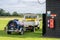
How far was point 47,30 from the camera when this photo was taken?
19844mm

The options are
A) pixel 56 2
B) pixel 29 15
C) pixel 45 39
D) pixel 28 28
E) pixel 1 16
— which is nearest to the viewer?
pixel 45 39

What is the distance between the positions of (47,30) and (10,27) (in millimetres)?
3591

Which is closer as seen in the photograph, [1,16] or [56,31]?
[56,31]

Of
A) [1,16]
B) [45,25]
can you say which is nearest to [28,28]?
[45,25]

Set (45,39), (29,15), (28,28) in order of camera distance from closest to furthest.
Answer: (45,39) < (28,28) < (29,15)

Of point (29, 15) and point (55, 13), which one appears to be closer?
point (55, 13)

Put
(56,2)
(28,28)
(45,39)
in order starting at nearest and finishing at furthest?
(45,39) < (56,2) < (28,28)

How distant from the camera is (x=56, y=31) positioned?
19766 millimetres

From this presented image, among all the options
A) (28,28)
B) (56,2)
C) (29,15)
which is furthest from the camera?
(29,15)

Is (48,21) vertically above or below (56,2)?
below

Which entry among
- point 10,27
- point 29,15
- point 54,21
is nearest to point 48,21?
point 54,21

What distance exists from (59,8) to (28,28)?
18.7 feet

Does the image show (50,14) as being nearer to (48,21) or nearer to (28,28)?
(48,21)

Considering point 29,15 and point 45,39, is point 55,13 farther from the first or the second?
point 29,15
